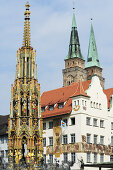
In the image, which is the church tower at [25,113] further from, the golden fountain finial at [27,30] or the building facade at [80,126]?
the building facade at [80,126]

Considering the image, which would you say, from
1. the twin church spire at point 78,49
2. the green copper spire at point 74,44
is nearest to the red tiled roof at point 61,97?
the green copper spire at point 74,44

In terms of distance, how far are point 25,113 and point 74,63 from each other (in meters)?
84.0

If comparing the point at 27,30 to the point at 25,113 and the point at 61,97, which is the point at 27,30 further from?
the point at 61,97

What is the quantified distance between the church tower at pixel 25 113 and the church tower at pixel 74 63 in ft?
265

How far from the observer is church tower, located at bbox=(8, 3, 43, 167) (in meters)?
23.0

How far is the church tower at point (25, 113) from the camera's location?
75.5ft

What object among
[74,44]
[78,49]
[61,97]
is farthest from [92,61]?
[61,97]

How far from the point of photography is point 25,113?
2372 centimetres

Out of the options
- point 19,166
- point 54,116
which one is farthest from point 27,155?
point 54,116

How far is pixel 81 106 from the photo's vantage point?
147 ft

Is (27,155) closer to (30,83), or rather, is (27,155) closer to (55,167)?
(55,167)

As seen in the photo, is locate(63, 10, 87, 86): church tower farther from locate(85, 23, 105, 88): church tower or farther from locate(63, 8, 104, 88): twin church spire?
locate(85, 23, 105, 88): church tower

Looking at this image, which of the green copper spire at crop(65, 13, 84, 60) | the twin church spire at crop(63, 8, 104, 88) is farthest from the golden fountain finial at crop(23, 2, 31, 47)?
the green copper spire at crop(65, 13, 84, 60)

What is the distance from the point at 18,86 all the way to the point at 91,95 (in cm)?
2413
